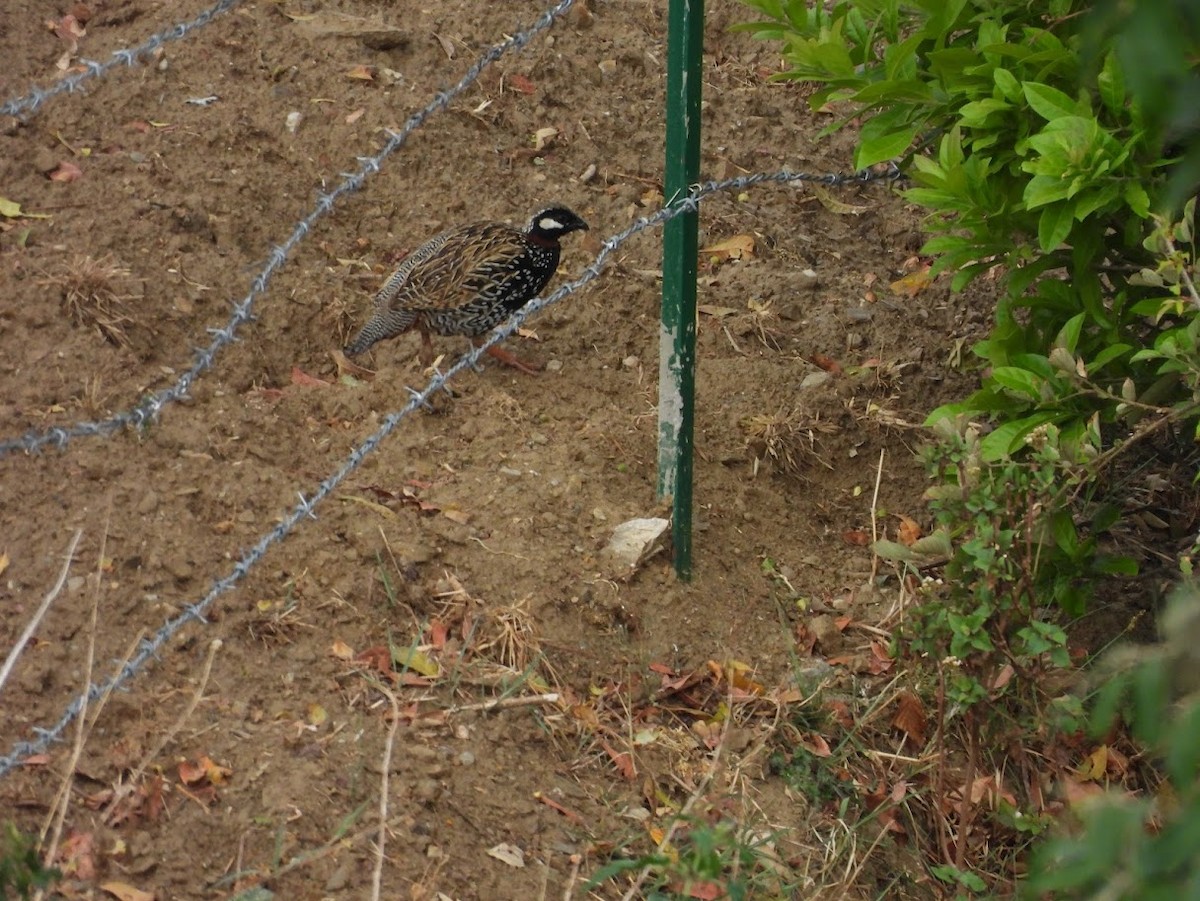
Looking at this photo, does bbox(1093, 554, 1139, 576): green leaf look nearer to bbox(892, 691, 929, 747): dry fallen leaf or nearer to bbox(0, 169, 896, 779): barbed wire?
bbox(892, 691, 929, 747): dry fallen leaf

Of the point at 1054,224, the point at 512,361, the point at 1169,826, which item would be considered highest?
the point at 1169,826

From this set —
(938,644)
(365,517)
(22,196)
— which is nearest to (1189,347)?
(938,644)

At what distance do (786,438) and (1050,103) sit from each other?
194 centimetres

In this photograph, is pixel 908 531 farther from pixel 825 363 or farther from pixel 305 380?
pixel 305 380

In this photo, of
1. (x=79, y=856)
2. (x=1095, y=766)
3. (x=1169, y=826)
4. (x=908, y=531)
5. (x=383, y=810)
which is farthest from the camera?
(x=908, y=531)

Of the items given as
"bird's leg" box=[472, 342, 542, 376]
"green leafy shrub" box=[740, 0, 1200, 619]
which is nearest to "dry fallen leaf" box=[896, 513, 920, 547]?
"green leafy shrub" box=[740, 0, 1200, 619]

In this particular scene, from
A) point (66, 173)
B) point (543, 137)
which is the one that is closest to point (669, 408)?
point (543, 137)

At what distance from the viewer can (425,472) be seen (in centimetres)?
520

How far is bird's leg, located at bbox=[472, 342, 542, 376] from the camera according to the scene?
5.91 m

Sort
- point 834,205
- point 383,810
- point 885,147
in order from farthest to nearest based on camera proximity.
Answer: point 834,205
point 885,147
point 383,810

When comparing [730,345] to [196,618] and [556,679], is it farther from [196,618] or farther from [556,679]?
[196,618]

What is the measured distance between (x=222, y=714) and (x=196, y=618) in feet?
1.26

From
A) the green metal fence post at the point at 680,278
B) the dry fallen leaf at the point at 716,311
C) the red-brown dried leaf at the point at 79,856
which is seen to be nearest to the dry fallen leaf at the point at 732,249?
the dry fallen leaf at the point at 716,311

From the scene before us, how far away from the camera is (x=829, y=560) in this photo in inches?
213
